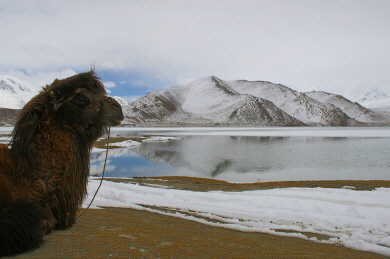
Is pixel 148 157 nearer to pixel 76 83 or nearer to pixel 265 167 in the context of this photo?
pixel 265 167

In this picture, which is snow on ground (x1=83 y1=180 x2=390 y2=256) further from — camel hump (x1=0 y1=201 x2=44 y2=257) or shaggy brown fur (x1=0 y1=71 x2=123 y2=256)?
camel hump (x1=0 y1=201 x2=44 y2=257)

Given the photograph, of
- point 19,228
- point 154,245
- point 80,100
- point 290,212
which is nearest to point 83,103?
point 80,100

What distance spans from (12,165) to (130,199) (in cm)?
499

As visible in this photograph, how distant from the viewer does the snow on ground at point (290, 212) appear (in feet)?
16.4

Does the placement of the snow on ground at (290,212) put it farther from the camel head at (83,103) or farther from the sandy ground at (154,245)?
the camel head at (83,103)

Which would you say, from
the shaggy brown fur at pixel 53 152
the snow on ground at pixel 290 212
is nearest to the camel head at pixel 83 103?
the shaggy brown fur at pixel 53 152

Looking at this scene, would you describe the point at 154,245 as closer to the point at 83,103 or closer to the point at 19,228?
the point at 19,228

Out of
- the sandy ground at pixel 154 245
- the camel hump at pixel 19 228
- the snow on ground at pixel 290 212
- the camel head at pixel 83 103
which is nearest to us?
the camel hump at pixel 19 228

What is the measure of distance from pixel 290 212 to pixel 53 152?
5.79 metres

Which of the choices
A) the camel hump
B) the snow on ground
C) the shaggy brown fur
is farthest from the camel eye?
the snow on ground

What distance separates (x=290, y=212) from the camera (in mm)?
6762

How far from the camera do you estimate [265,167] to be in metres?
22.1

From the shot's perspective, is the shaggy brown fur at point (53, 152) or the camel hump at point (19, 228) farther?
the shaggy brown fur at point (53, 152)

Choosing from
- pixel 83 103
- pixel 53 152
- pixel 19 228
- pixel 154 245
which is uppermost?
pixel 83 103
